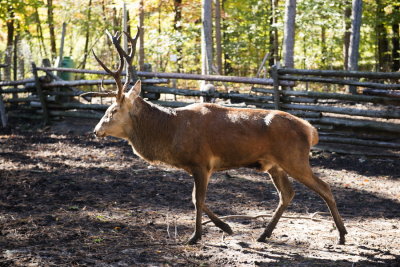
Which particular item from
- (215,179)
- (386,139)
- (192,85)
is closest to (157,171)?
(215,179)

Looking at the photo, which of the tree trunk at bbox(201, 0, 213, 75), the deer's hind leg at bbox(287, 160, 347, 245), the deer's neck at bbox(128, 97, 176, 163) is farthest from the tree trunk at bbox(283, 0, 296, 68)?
the deer's hind leg at bbox(287, 160, 347, 245)

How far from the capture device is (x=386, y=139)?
9.99m

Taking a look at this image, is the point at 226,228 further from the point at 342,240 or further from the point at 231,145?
the point at 342,240

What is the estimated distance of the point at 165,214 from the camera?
6176mm

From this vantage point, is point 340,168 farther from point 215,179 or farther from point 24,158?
point 24,158

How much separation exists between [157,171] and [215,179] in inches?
44.2

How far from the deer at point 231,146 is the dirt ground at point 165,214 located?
37cm

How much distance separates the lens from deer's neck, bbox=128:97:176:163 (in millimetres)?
5469

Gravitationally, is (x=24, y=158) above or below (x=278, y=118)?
below

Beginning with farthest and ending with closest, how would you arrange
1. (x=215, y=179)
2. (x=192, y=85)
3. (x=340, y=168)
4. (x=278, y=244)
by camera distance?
(x=192, y=85), (x=340, y=168), (x=215, y=179), (x=278, y=244)

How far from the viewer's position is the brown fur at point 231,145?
517 cm

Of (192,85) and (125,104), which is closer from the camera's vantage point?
(125,104)

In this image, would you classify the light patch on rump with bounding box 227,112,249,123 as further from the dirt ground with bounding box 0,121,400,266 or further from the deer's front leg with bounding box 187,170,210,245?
the dirt ground with bounding box 0,121,400,266

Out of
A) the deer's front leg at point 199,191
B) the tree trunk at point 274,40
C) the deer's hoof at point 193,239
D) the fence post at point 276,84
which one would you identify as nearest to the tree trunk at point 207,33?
the fence post at point 276,84
